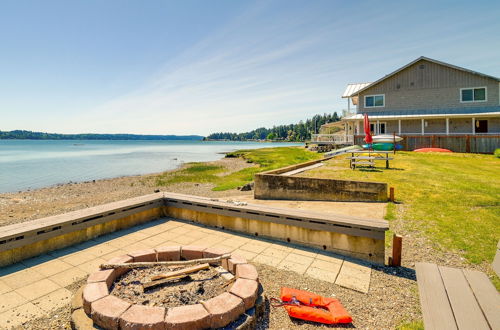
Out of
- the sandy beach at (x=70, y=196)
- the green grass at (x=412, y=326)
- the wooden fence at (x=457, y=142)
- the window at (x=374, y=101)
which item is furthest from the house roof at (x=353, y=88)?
the green grass at (x=412, y=326)

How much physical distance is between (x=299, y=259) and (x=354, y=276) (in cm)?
106

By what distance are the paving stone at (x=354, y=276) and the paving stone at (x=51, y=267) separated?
4.84m

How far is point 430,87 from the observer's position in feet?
92.0

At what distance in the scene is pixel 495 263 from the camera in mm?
3238

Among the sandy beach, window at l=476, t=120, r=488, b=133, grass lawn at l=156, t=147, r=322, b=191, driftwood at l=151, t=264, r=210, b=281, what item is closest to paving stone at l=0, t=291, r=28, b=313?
driftwood at l=151, t=264, r=210, b=281

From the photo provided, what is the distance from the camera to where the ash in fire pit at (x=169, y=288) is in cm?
357

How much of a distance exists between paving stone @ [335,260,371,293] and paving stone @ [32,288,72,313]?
417cm

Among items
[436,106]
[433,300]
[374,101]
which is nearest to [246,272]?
[433,300]

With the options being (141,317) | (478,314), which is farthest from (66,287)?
(478,314)

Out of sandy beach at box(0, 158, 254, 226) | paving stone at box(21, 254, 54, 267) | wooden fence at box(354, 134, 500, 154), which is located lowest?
sandy beach at box(0, 158, 254, 226)

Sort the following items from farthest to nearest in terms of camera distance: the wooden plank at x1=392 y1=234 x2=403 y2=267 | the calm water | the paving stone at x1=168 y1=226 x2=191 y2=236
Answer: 1. the calm water
2. the paving stone at x1=168 y1=226 x2=191 y2=236
3. the wooden plank at x1=392 y1=234 x2=403 y2=267

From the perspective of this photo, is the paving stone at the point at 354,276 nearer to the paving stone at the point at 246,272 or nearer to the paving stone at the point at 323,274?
the paving stone at the point at 323,274

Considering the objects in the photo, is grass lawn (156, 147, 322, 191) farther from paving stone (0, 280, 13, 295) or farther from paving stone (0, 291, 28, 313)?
paving stone (0, 291, 28, 313)

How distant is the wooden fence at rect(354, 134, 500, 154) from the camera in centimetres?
2298
